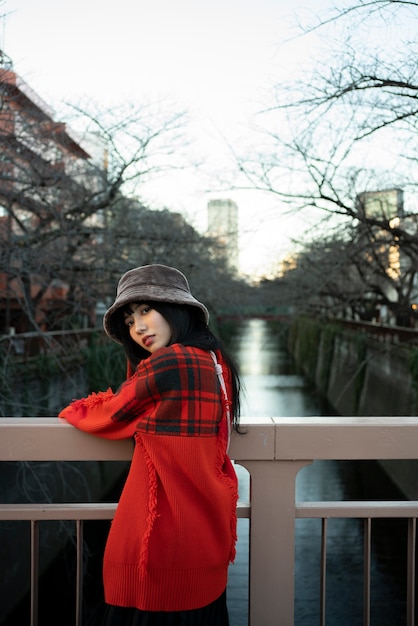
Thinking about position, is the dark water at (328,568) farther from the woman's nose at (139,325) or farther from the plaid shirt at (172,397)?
the plaid shirt at (172,397)

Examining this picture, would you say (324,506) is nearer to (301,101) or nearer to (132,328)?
(132,328)

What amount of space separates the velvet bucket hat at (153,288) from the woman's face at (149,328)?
5cm

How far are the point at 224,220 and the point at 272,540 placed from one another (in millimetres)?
8036

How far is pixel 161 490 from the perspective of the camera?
176 centimetres

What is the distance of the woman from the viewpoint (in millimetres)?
1738

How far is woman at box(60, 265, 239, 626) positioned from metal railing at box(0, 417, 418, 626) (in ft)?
0.66

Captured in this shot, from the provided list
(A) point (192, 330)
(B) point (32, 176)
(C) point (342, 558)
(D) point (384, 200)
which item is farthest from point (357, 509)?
(C) point (342, 558)

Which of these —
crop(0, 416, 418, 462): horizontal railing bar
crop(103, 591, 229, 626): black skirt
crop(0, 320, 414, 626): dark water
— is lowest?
crop(0, 320, 414, 626): dark water

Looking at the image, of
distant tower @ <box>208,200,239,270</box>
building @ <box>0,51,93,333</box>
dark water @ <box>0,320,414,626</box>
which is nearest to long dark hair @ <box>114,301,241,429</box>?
dark water @ <box>0,320,414,626</box>

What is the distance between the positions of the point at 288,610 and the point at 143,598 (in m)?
0.60

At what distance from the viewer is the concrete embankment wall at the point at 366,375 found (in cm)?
1340

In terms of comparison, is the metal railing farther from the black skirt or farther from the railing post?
the black skirt

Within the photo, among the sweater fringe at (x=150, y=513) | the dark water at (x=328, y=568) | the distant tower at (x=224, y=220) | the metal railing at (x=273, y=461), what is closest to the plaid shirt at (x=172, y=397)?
the sweater fringe at (x=150, y=513)

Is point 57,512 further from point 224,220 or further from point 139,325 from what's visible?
point 224,220
